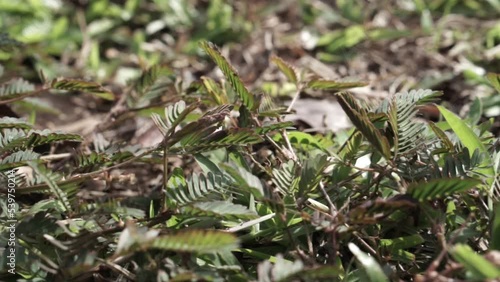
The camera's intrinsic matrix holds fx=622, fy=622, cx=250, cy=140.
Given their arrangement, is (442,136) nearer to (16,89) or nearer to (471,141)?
(471,141)

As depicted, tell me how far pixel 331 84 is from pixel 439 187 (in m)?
0.55

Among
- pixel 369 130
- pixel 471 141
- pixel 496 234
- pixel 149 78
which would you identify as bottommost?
pixel 496 234

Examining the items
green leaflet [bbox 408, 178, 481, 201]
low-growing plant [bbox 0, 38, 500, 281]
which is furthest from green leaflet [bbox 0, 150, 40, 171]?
green leaflet [bbox 408, 178, 481, 201]

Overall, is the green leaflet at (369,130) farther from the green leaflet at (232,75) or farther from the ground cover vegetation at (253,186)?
the green leaflet at (232,75)

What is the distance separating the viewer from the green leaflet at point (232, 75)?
4.71 feet

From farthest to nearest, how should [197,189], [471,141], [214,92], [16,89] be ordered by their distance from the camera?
[16,89]
[214,92]
[471,141]
[197,189]

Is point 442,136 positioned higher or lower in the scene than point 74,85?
lower

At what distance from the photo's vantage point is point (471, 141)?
1396 mm

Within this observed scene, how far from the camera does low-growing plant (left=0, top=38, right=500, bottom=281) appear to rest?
1134 mm

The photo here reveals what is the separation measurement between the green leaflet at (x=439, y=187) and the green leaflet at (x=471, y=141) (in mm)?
182

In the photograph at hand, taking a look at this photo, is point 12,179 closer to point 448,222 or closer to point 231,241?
point 231,241

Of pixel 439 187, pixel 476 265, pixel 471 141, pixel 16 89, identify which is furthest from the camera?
pixel 16 89

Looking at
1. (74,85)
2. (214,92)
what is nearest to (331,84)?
(214,92)

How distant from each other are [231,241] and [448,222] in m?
0.54
